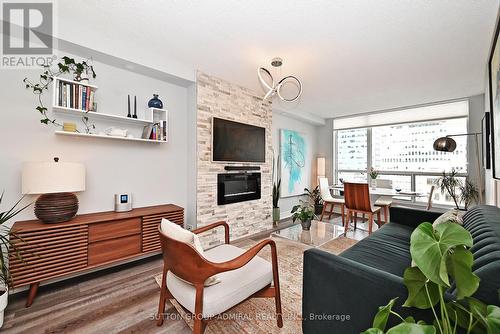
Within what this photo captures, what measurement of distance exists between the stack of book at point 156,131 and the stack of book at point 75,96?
578mm

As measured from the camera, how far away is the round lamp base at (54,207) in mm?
1881

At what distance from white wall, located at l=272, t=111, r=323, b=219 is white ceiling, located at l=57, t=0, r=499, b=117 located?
1.65 meters

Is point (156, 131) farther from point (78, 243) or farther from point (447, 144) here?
point (447, 144)

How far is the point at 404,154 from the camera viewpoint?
477 cm

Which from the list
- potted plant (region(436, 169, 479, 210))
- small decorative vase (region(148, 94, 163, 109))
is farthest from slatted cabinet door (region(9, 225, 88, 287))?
potted plant (region(436, 169, 479, 210))

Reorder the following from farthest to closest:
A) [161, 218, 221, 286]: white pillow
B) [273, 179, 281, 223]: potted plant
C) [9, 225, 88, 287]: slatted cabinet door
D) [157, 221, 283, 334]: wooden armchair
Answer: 1. [273, 179, 281, 223]: potted plant
2. [9, 225, 88, 287]: slatted cabinet door
3. [161, 218, 221, 286]: white pillow
4. [157, 221, 283, 334]: wooden armchair

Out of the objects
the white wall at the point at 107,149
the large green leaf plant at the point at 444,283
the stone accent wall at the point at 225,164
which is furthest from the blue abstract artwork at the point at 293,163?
the large green leaf plant at the point at 444,283

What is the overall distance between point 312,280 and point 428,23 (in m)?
2.45

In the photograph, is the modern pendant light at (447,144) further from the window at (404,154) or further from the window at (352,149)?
the window at (352,149)

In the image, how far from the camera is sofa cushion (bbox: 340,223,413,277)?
1.62 m

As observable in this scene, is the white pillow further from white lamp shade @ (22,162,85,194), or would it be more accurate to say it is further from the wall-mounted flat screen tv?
the wall-mounted flat screen tv

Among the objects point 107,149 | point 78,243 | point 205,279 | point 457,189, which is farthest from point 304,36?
point 457,189

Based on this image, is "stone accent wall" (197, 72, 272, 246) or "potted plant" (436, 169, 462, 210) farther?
"potted plant" (436, 169, 462, 210)

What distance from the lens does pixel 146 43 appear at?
235 centimetres
